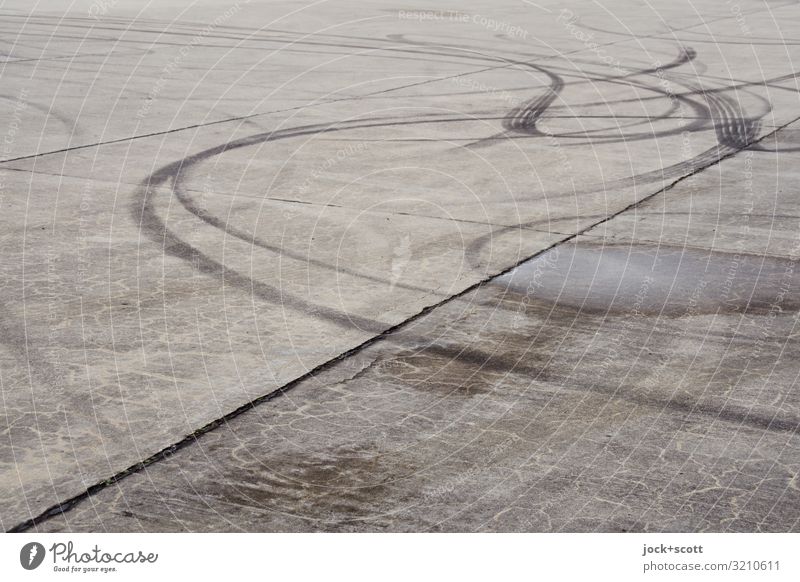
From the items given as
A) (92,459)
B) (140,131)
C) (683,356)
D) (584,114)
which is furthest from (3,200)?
(584,114)
